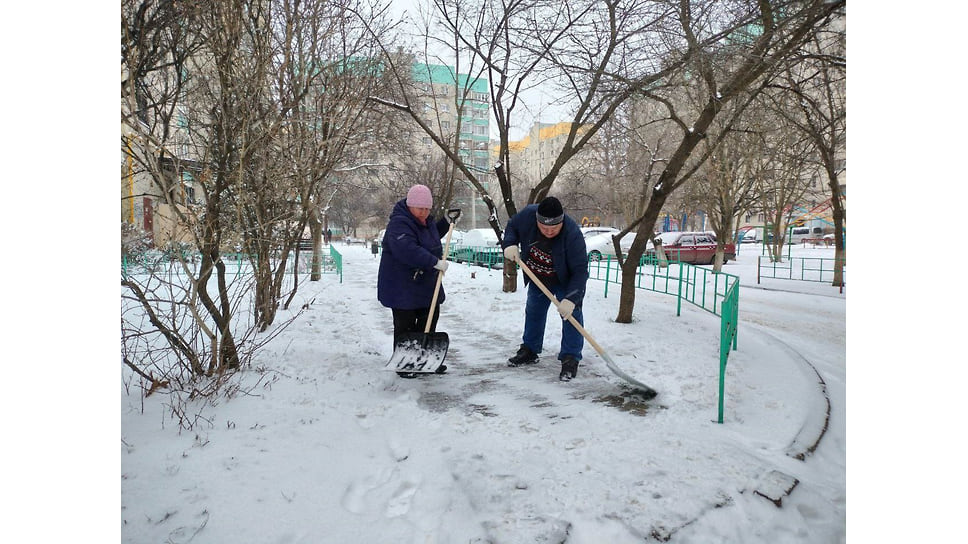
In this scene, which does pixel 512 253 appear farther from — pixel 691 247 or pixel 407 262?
pixel 691 247

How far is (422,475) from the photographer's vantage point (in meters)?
1.96

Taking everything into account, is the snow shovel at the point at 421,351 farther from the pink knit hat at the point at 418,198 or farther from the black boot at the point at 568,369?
the black boot at the point at 568,369

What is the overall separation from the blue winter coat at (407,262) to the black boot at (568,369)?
997 millimetres

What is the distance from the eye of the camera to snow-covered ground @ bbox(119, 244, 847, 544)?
1.62m

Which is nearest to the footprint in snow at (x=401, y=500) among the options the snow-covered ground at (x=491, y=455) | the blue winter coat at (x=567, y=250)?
the snow-covered ground at (x=491, y=455)

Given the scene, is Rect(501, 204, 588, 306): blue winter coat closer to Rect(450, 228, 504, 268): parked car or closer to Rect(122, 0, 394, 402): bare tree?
Rect(122, 0, 394, 402): bare tree

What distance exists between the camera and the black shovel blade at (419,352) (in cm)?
316

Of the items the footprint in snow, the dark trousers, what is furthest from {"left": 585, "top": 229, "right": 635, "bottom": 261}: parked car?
the footprint in snow

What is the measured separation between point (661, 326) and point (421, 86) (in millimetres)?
5890

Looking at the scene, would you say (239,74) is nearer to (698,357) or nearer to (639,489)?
(639,489)

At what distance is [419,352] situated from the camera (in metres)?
3.25

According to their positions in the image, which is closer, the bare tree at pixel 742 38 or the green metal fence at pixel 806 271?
the bare tree at pixel 742 38

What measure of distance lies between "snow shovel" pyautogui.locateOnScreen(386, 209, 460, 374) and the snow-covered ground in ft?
0.41

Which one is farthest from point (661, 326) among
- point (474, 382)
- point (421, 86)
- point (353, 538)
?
point (421, 86)
